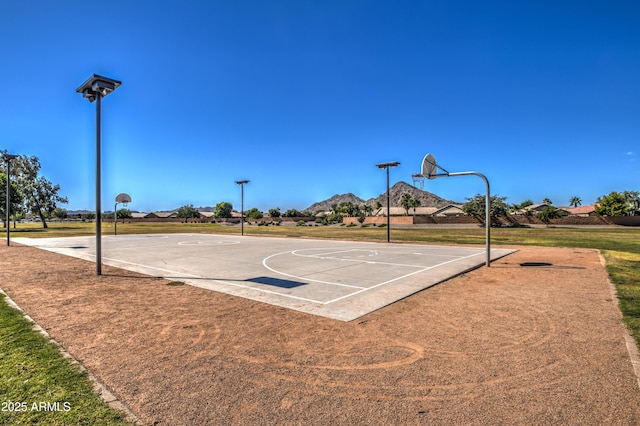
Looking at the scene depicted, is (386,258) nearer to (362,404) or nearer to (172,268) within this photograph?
(172,268)

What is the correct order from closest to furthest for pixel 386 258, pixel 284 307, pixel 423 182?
pixel 284 307 < pixel 386 258 < pixel 423 182

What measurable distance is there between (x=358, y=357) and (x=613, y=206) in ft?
243

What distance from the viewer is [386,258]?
46.6 ft

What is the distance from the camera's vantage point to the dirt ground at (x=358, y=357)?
118 inches

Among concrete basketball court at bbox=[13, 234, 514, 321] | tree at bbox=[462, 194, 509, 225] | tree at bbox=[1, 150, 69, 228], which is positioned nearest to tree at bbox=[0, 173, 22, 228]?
tree at bbox=[1, 150, 69, 228]

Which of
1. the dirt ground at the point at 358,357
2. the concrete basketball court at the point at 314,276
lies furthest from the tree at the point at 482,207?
the dirt ground at the point at 358,357

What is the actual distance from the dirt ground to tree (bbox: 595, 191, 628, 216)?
221ft

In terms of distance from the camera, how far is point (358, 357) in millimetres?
4152

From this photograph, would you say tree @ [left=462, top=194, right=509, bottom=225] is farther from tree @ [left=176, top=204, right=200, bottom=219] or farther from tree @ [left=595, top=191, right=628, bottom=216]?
tree @ [left=176, top=204, right=200, bottom=219]

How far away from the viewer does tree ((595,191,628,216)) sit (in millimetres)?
56531

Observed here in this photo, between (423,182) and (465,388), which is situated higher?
(423,182)

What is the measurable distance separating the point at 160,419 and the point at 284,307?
3.77 metres

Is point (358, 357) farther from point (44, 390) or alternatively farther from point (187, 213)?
point (187, 213)

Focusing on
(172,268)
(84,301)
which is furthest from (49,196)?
(84,301)
